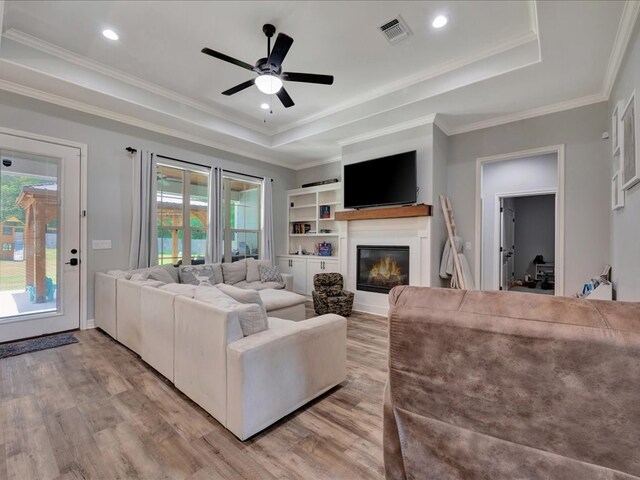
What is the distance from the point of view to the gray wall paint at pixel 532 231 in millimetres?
7477

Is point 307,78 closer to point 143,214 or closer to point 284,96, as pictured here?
point 284,96

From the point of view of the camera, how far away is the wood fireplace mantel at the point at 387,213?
422cm

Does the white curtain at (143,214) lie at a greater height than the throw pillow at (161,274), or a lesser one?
greater

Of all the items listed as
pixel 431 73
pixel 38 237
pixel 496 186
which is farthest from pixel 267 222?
pixel 496 186

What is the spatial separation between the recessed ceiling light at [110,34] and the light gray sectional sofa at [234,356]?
251 cm

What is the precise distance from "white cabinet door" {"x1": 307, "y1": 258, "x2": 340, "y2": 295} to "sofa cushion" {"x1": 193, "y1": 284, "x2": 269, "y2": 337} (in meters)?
3.35

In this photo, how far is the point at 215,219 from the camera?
5.19 meters

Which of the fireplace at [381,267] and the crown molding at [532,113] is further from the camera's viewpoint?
the fireplace at [381,267]

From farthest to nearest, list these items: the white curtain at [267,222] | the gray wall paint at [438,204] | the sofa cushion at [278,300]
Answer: the white curtain at [267,222] → the gray wall paint at [438,204] → the sofa cushion at [278,300]

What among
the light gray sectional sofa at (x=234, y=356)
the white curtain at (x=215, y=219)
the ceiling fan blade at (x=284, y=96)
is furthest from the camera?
the white curtain at (x=215, y=219)

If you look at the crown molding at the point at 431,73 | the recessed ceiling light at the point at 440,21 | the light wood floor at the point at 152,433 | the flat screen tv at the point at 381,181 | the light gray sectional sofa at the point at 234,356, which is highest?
the recessed ceiling light at the point at 440,21

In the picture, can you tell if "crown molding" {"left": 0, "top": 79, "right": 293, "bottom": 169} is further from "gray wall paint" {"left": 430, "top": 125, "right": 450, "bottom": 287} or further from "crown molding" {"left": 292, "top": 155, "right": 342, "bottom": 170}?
"gray wall paint" {"left": 430, "top": 125, "right": 450, "bottom": 287}

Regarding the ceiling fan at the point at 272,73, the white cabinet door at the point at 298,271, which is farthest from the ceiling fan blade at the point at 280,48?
the white cabinet door at the point at 298,271

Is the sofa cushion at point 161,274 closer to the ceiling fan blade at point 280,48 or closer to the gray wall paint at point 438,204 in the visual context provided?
the ceiling fan blade at point 280,48
